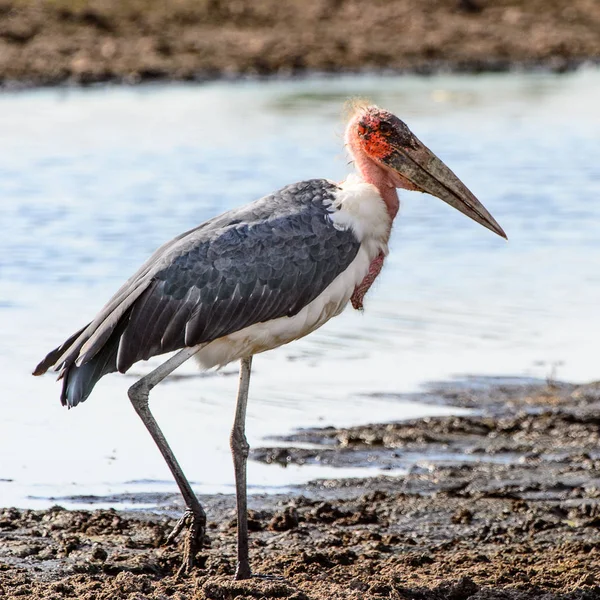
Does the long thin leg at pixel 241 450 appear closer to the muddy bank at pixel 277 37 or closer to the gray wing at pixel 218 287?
the gray wing at pixel 218 287

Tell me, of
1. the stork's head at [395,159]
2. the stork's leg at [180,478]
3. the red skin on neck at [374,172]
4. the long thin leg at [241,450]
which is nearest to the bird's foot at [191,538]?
the stork's leg at [180,478]

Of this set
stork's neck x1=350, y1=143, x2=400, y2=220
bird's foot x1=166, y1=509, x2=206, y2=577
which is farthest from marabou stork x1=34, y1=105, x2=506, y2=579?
stork's neck x1=350, y1=143, x2=400, y2=220

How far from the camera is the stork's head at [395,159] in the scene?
5.79 meters

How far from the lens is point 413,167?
19.0 ft

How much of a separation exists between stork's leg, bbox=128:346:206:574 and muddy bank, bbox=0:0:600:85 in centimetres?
2149

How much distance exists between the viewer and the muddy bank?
27391mm

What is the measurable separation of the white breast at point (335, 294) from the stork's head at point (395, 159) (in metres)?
0.18

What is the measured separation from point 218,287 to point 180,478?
77cm

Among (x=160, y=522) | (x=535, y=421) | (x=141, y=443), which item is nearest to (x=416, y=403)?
(x=535, y=421)

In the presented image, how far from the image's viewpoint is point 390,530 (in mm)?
5938

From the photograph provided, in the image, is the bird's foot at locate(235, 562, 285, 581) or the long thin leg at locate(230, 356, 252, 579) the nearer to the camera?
the bird's foot at locate(235, 562, 285, 581)

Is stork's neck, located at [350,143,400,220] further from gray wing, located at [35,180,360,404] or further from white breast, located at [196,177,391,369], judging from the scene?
gray wing, located at [35,180,360,404]

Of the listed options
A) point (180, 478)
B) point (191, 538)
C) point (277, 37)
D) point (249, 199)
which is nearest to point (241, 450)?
point (180, 478)

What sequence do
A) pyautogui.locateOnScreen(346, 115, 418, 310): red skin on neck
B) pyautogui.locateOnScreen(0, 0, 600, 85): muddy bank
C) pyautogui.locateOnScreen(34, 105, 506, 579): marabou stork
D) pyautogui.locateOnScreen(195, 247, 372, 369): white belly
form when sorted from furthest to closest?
pyautogui.locateOnScreen(0, 0, 600, 85): muddy bank < pyautogui.locateOnScreen(346, 115, 418, 310): red skin on neck < pyautogui.locateOnScreen(195, 247, 372, 369): white belly < pyautogui.locateOnScreen(34, 105, 506, 579): marabou stork
